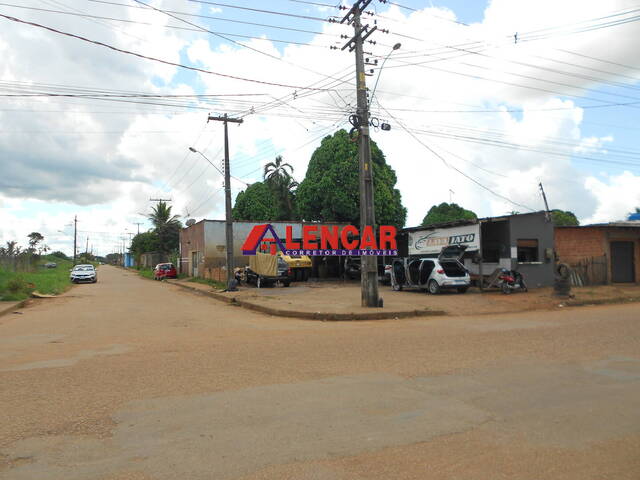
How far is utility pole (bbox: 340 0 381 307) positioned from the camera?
619 inches

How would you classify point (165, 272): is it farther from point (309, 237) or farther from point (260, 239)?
point (309, 237)

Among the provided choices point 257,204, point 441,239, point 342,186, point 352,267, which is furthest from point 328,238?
point 257,204

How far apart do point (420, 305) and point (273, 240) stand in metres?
19.1

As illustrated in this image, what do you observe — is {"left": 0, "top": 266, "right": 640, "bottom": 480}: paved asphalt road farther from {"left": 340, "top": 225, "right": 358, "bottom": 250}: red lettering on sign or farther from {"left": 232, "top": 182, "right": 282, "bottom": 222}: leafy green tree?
{"left": 232, "top": 182, "right": 282, "bottom": 222}: leafy green tree

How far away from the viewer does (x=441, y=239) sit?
85.3ft

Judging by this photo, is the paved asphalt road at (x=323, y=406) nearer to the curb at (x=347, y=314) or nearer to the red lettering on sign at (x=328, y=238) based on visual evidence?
the curb at (x=347, y=314)

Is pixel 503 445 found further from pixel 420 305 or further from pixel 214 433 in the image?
pixel 420 305

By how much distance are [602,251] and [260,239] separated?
2151cm

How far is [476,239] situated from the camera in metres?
22.9

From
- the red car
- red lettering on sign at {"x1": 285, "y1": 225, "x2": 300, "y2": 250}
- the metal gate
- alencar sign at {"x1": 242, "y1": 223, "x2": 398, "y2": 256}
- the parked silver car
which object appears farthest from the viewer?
the red car

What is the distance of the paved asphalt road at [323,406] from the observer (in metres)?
3.96

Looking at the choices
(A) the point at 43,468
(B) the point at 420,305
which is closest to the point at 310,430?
(A) the point at 43,468

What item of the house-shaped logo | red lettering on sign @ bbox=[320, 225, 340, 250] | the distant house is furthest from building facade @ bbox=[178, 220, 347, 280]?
the distant house

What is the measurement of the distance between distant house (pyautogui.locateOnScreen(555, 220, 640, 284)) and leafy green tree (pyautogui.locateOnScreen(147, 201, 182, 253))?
164ft
